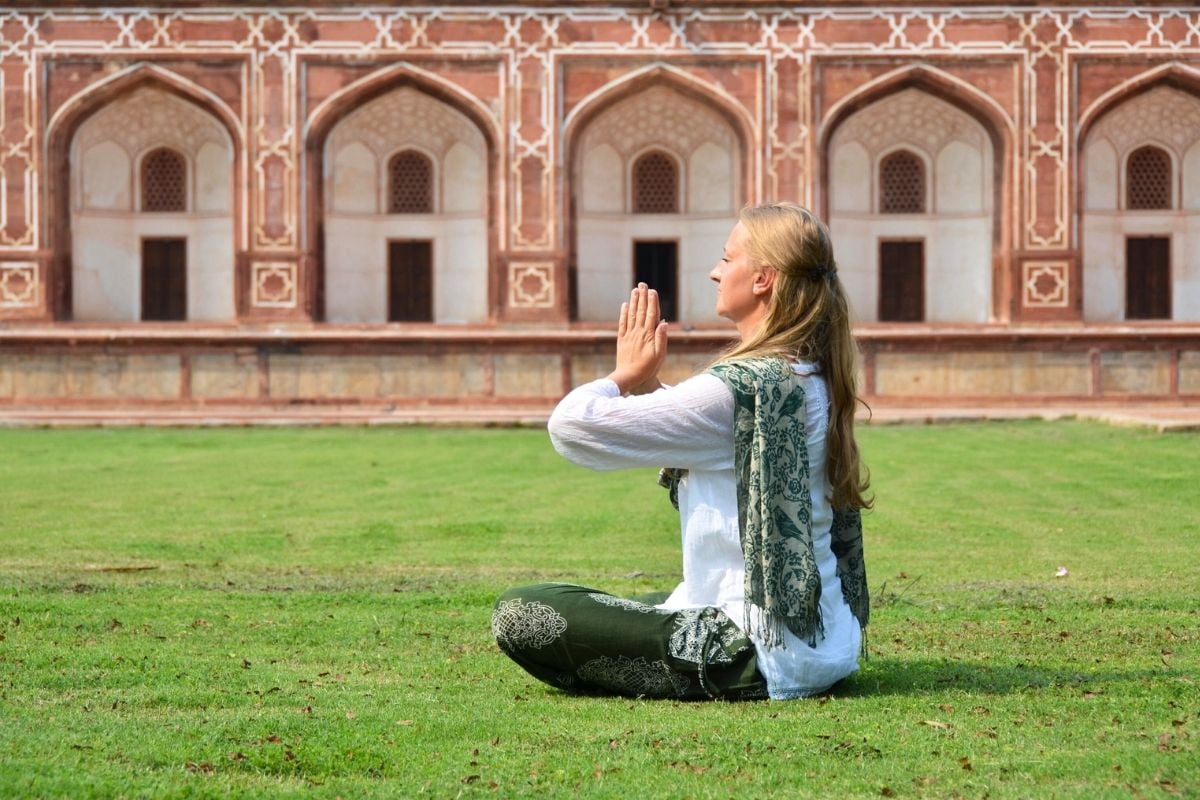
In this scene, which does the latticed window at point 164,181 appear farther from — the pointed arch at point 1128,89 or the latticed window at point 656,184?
the pointed arch at point 1128,89

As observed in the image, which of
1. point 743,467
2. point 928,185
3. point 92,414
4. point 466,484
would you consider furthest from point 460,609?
point 928,185

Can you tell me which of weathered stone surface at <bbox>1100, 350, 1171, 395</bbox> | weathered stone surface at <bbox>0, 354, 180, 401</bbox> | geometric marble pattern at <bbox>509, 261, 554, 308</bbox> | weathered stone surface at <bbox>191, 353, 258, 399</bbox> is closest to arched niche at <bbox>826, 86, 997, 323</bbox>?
weathered stone surface at <bbox>1100, 350, 1171, 395</bbox>

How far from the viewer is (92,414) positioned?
18078 mm

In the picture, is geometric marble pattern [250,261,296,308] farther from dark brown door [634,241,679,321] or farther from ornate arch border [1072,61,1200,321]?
ornate arch border [1072,61,1200,321]

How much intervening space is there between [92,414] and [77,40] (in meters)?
4.74

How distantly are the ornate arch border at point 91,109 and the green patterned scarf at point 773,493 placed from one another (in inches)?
662

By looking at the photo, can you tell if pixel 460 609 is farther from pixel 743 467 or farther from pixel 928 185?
pixel 928 185

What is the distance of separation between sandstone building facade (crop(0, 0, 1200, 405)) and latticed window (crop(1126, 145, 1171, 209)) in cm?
4

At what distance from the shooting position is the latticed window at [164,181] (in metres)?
21.1

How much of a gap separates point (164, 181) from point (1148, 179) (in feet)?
40.9

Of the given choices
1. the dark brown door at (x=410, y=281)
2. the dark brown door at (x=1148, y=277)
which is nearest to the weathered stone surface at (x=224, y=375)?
the dark brown door at (x=410, y=281)

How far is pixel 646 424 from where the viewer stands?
3.42 meters

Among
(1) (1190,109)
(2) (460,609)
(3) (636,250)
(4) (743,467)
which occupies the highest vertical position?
(1) (1190,109)

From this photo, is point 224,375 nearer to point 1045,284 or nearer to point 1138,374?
point 1045,284
